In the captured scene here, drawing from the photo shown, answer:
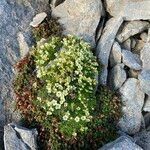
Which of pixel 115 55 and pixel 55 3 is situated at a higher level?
pixel 55 3

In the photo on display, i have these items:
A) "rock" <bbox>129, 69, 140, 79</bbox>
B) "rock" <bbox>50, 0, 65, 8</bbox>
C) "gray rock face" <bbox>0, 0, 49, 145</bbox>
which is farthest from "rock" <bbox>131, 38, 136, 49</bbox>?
"gray rock face" <bbox>0, 0, 49, 145</bbox>

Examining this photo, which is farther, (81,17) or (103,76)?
(81,17)

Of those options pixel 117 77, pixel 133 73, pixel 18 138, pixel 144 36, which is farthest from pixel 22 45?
pixel 144 36

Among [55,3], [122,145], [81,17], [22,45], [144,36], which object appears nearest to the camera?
[122,145]

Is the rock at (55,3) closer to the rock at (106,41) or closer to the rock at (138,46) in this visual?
the rock at (106,41)

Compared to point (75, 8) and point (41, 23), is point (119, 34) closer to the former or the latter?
point (75, 8)

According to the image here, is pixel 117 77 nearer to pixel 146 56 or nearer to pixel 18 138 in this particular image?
pixel 146 56

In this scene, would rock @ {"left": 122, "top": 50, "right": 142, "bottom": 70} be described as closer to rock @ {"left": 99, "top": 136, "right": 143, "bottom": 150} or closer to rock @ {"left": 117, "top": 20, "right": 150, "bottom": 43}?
rock @ {"left": 117, "top": 20, "right": 150, "bottom": 43}

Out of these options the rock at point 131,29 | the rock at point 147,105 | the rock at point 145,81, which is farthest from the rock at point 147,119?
the rock at point 131,29
